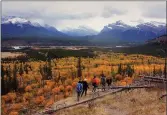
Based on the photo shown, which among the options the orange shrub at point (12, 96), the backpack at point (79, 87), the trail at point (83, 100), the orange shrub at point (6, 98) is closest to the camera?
the backpack at point (79, 87)

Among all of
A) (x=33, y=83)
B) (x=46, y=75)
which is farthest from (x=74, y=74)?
(x=33, y=83)

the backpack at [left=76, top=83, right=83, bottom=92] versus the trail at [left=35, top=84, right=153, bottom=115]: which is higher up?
the backpack at [left=76, top=83, right=83, bottom=92]

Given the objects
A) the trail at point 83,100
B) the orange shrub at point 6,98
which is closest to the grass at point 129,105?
the trail at point 83,100

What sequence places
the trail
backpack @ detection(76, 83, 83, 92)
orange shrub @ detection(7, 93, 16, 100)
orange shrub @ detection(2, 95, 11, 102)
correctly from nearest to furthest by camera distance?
backpack @ detection(76, 83, 83, 92), the trail, orange shrub @ detection(2, 95, 11, 102), orange shrub @ detection(7, 93, 16, 100)

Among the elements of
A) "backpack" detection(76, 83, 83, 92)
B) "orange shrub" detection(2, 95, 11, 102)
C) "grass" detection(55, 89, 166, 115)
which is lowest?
"orange shrub" detection(2, 95, 11, 102)

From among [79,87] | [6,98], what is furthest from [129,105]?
[6,98]

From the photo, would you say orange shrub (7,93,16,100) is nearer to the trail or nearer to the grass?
the trail

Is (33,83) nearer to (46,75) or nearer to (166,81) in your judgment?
(46,75)

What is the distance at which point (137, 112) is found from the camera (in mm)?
25406

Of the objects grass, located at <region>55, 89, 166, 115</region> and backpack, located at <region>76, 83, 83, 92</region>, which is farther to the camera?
backpack, located at <region>76, 83, 83, 92</region>

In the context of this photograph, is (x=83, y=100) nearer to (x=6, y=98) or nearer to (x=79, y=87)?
(x=79, y=87)

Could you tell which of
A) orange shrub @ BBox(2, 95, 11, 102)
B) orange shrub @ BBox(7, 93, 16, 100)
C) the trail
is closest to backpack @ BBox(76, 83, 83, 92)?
the trail

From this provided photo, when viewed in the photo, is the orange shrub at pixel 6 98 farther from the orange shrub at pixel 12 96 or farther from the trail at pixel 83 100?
the trail at pixel 83 100

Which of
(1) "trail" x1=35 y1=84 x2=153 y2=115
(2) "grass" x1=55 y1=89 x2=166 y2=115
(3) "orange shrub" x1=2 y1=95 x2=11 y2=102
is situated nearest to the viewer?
(2) "grass" x1=55 y1=89 x2=166 y2=115
